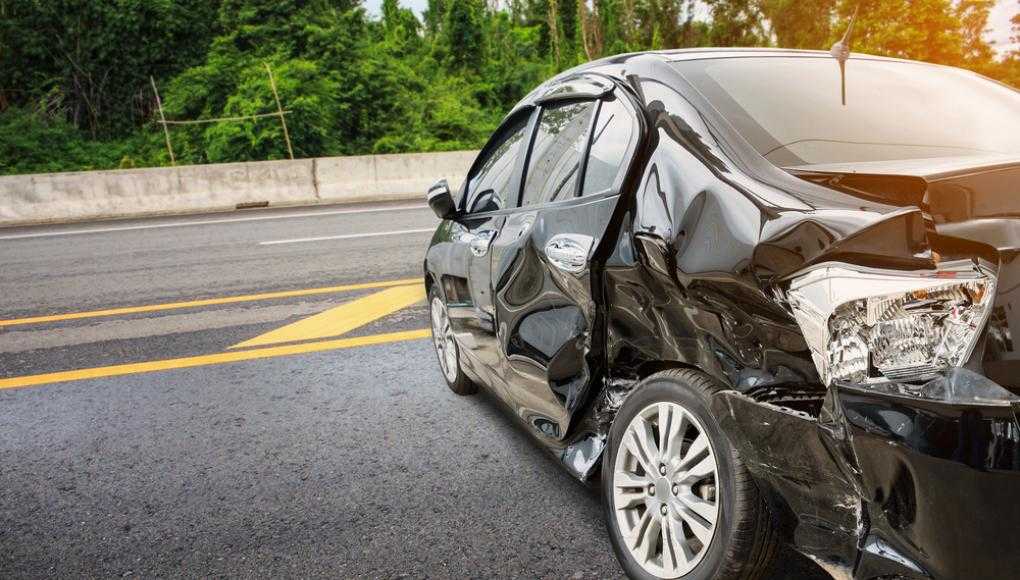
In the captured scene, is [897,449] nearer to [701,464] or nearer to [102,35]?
[701,464]

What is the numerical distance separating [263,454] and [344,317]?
2.38 meters

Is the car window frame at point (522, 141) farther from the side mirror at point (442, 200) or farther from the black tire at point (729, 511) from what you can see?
the black tire at point (729, 511)

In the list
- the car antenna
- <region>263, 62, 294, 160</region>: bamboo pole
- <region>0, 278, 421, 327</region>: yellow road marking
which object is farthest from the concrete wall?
the car antenna

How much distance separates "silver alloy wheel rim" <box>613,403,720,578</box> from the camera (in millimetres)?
1820

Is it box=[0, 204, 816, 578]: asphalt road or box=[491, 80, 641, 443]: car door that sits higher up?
box=[491, 80, 641, 443]: car door

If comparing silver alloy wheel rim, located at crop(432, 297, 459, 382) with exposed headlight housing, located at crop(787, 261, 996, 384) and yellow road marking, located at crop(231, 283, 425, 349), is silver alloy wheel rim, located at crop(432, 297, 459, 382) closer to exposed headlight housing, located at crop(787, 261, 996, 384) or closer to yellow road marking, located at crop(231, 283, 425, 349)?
yellow road marking, located at crop(231, 283, 425, 349)

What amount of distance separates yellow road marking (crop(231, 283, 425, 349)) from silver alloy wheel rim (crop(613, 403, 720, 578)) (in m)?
3.36

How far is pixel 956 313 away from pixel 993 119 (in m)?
1.16

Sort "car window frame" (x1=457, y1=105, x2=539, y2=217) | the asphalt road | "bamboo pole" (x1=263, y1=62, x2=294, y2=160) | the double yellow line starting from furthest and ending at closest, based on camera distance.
A: "bamboo pole" (x1=263, y1=62, x2=294, y2=160)
the double yellow line
"car window frame" (x1=457, y1=105, x2=539, y2=217)
the asphalt road

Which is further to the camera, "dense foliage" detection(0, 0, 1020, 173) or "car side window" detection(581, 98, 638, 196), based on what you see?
"dense foliage" detection(0, 0, 1020, 173)

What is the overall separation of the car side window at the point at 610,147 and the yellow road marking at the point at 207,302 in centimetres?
433

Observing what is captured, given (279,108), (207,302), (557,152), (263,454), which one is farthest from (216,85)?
(557,152)

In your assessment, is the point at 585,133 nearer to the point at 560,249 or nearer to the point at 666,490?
the point at 560,249

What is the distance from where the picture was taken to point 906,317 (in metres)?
1.39
